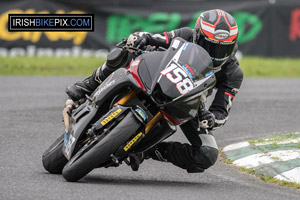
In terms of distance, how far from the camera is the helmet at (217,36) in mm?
6070

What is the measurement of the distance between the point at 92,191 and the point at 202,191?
97cm

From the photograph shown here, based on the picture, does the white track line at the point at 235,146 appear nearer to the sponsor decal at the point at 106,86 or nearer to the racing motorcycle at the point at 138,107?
the racing motorcycle at the point at 138,107

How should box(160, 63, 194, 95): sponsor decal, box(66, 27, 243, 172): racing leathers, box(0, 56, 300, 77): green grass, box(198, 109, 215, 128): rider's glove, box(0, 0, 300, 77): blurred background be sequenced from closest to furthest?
box(160, 63, 194, 95): sponsor decal < box(198, 109, 215, 128): rider's glove < box(66, 27, 243, 172): racing leathers < box(0, 56, 300, 77): green grass < box(0, 0, 300, 77): blurred background

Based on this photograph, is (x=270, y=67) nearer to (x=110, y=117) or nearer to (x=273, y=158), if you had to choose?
(x=273, y=158)

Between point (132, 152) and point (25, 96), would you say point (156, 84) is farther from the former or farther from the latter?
point (25, 96)

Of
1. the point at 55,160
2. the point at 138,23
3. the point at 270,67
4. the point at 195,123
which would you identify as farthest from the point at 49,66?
the point at 195,123

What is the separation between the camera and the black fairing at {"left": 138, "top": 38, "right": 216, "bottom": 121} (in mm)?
5594

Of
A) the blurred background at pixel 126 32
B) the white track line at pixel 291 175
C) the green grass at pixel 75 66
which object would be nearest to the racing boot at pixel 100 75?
the white track line at pixel 291 175

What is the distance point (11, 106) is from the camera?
1066cm

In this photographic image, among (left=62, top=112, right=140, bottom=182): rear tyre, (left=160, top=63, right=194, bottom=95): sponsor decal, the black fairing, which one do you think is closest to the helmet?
the black fairing

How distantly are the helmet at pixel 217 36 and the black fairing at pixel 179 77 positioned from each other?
0.24 metres

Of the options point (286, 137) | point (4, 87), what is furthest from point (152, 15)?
point (286, 137)

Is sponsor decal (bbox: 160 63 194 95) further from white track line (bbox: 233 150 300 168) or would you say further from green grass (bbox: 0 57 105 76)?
green grass (bbox: 0 57 105 76)

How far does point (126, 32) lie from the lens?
56.8 feet
